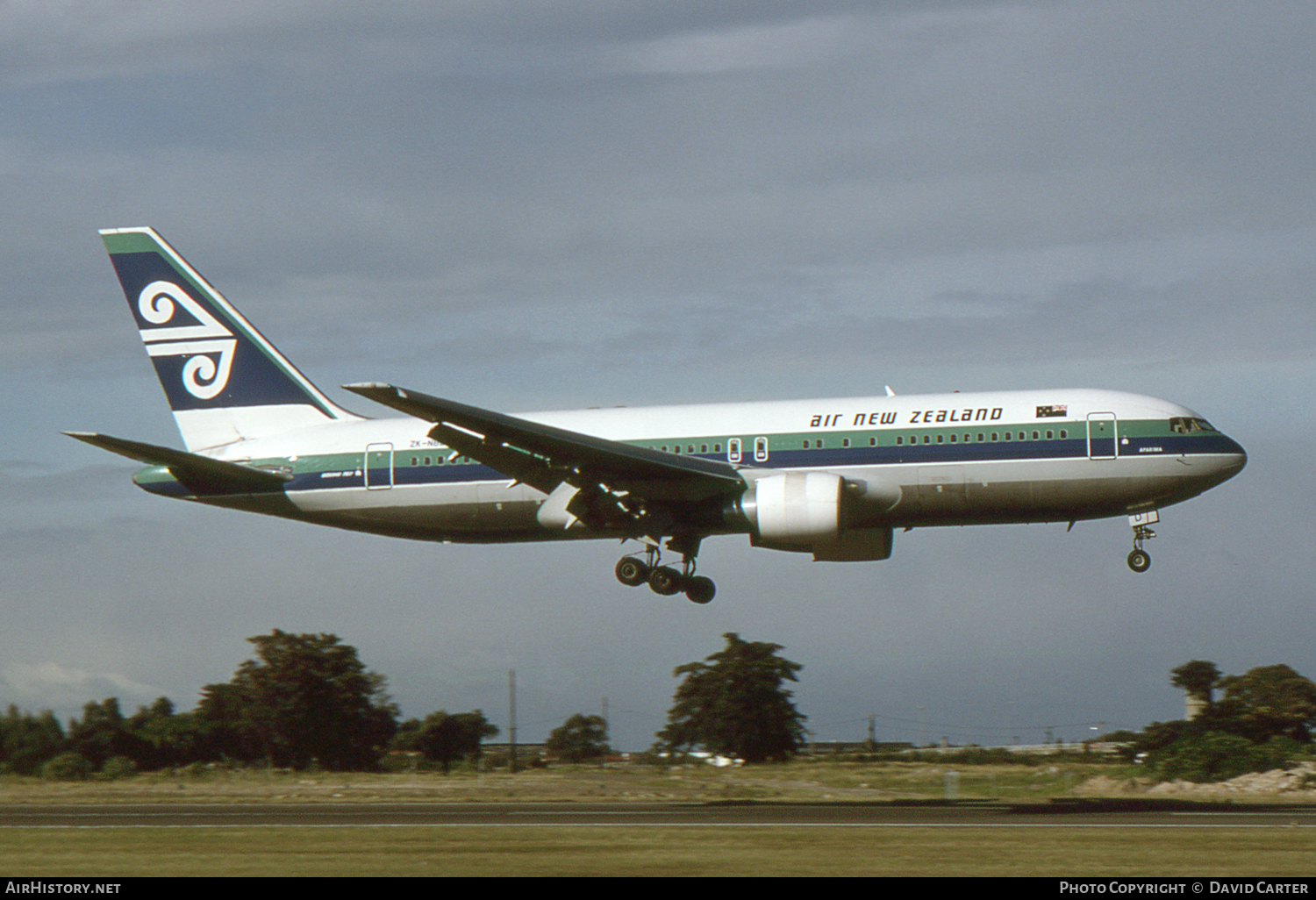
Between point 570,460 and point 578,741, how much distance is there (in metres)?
18.6

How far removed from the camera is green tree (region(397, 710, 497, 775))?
58.3 meters

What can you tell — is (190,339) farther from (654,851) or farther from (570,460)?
(654,851)

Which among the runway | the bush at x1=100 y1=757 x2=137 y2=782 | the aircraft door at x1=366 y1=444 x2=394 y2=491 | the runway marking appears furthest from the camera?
the bush at x1=100 y1=757 x2=137 y2=782

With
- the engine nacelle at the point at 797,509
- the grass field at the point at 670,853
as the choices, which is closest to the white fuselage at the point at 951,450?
the engine nacelle at the point at 797,509

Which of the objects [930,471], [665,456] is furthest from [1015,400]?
[665,456]

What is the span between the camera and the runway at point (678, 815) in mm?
28609

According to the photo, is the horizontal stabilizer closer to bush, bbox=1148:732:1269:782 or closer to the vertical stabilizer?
the vertical stabilizer

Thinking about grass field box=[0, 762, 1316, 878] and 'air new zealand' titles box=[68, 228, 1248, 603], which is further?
'air new zealand' titles box=[68, 228, 1248, 603]

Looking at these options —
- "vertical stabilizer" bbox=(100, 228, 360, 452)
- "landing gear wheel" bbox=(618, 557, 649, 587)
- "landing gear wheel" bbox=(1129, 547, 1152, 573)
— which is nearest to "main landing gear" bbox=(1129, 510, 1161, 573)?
"landing gear wheel" bbox=(1129, 547, 1152, 573)

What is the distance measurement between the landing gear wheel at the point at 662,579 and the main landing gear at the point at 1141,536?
41.1ft

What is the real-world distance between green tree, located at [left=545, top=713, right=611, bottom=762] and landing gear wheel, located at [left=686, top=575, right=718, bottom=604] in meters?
11.7

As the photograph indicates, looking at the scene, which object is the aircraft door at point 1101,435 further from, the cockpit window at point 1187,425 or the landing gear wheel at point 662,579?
Answer: the landing gear wheel at point 662,579

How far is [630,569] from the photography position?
4109 centimetres

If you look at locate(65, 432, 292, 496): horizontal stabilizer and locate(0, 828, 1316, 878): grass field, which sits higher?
locate(65, 432, 292, 496): horizontal stabilizer
